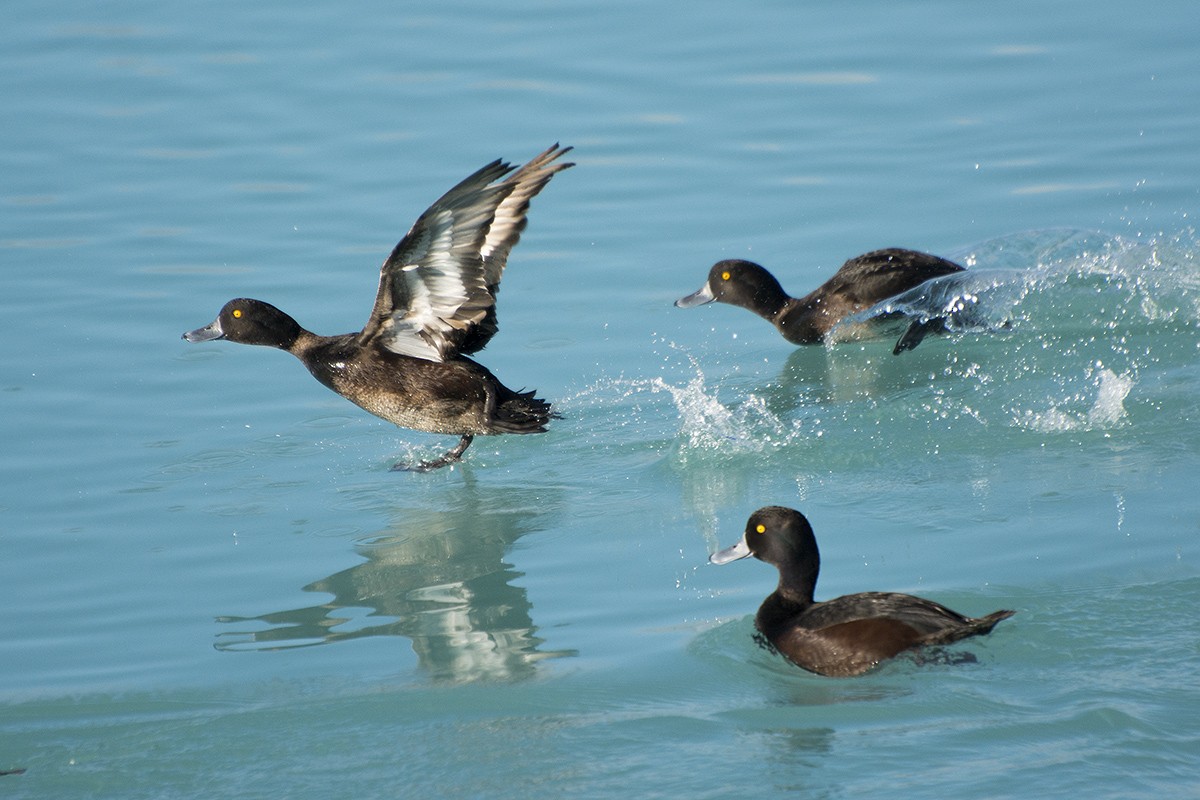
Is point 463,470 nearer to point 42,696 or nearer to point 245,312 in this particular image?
point 245,312

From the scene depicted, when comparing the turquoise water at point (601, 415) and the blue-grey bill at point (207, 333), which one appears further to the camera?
the blue-grey bill at point (207, 333)

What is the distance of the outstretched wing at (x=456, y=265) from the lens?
7133 millimetres

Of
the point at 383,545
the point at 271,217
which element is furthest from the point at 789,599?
the point at 271,217

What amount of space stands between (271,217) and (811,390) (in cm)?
456

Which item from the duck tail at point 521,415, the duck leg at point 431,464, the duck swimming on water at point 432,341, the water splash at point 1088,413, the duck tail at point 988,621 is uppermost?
the duck swimming on water at point 432,341

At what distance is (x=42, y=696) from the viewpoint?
18.4 ft

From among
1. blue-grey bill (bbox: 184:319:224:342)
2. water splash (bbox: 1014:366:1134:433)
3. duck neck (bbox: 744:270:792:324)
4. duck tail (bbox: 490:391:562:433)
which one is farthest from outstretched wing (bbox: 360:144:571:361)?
water splash (bbox: 1014:366:1134:433)

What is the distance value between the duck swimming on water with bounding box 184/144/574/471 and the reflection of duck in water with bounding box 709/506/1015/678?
90.9 inches

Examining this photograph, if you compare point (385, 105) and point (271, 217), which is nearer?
point (271, 217)

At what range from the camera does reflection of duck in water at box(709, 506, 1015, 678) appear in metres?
5.33

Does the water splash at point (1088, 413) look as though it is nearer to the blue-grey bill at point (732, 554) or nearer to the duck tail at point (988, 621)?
the blue-grey bill at point (732, 554)

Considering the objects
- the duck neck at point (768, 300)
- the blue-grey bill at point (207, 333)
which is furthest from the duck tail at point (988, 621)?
the blue-grey bill at point (207, 333)

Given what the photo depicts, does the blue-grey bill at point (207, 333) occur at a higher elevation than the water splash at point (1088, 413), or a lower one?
higher

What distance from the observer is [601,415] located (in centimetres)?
831
